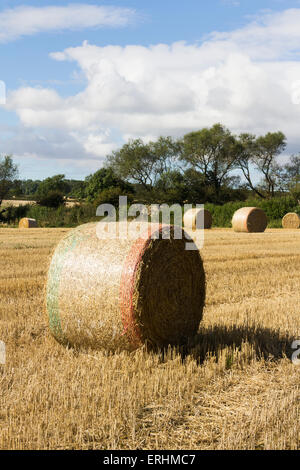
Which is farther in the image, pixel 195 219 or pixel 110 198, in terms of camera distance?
pixel 110 198

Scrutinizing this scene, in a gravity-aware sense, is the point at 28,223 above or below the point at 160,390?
above

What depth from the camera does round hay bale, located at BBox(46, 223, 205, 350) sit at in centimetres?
532

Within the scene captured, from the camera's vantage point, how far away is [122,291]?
209 inches

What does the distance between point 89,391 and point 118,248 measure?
171 centimetres

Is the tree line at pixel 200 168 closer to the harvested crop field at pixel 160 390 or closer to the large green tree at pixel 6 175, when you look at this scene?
the large green tree at pixel 6 175

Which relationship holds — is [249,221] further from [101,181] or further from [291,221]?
[101,181]

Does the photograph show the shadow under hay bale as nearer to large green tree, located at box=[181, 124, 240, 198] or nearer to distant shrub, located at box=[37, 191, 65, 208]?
distant shrub, located at box=[37, 191, 65, 208]

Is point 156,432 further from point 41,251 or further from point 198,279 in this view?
point 41,251

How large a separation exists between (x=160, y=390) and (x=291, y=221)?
30609 mm

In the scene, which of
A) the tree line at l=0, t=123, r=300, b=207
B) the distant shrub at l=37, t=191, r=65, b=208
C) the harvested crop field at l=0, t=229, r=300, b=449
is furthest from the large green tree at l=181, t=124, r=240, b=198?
the harvested crop field at l=0, t=229, r=300, b=449

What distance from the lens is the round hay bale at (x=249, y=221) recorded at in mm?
26922

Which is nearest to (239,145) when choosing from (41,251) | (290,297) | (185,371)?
(41,251)

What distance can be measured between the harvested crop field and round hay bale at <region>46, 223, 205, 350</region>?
21 centimetres

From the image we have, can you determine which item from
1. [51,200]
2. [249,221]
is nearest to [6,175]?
[51,200]
